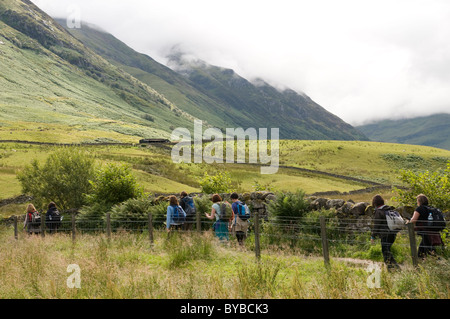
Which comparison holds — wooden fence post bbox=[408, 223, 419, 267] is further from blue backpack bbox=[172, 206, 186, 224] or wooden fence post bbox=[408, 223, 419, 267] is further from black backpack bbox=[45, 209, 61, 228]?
black backpack bbox=[45, 209, 61, 228]

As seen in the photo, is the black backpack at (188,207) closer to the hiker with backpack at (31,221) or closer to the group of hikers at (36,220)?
the group of hikers at (36,220)

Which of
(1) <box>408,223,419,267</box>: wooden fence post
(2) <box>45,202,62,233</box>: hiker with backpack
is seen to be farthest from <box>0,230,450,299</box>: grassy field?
(2) <box>45,202,62,233</box>: hiker with backpack

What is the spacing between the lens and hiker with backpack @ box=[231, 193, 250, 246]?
12905 millimetres

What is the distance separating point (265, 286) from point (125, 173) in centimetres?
1834

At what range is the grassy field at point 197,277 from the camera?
6.72 meters

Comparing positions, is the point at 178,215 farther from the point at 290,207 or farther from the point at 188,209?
the point at 290,207

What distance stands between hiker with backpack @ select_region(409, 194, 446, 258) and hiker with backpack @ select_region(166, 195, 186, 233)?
7886 millimetres

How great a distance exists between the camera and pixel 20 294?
26.4ft

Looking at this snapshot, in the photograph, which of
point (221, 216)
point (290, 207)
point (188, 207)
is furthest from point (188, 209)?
point (290, 207)

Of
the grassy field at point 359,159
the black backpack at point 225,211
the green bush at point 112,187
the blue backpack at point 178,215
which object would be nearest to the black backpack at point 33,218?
the green bush at point 112,187

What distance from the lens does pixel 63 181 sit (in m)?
28.4

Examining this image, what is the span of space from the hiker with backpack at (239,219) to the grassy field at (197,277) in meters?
0.88

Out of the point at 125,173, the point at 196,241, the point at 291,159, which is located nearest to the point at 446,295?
the point at 196,241
